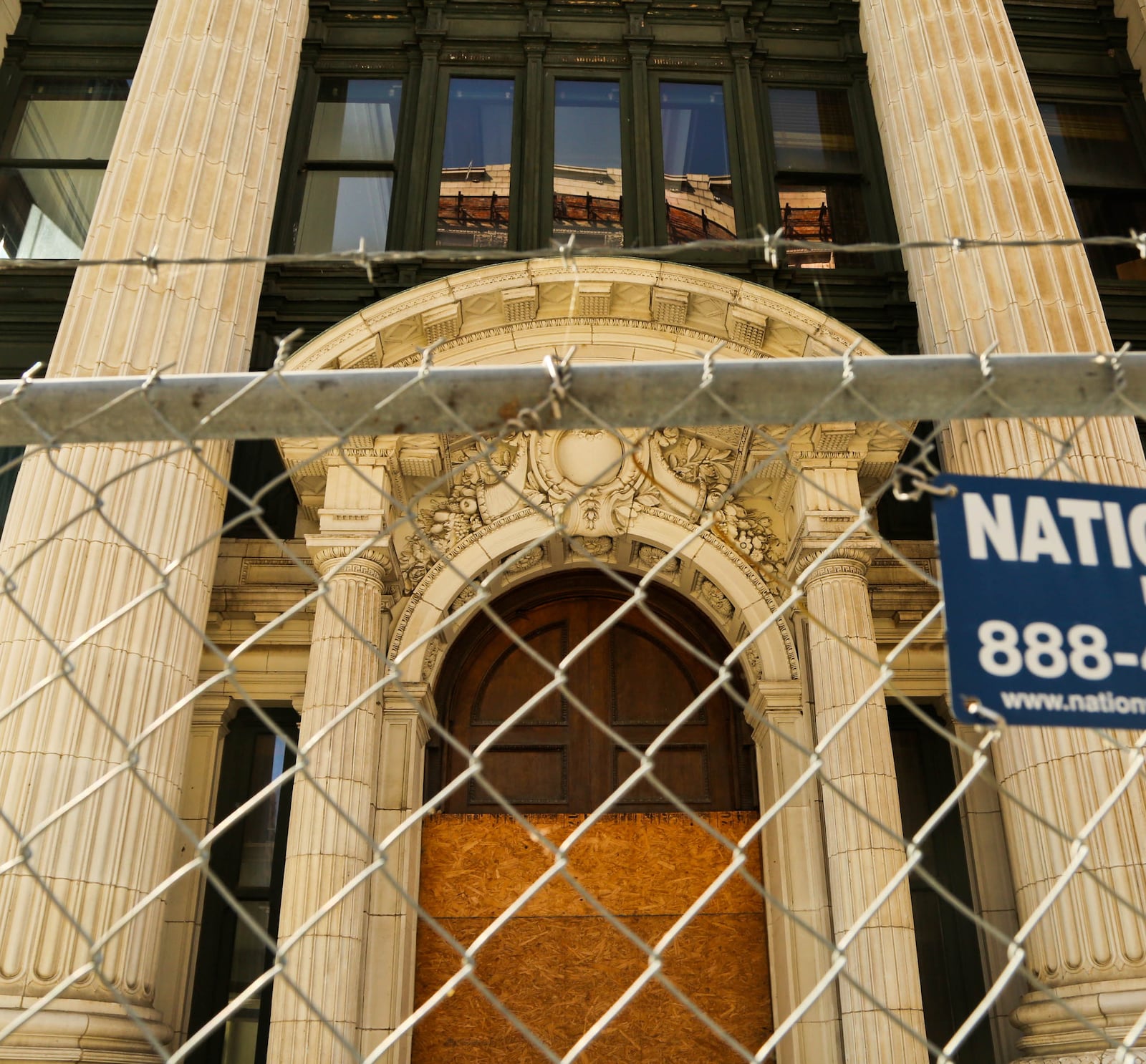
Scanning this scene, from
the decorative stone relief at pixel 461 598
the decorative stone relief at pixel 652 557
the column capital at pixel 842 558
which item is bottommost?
the column capital at pixel 842 558

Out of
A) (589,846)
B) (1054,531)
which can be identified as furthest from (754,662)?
(1054,531)

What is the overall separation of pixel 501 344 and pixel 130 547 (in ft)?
14.1

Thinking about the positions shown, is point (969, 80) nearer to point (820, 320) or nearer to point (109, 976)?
point (820, 320)

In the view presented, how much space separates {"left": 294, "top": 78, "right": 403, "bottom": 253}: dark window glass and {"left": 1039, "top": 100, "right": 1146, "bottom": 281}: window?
7.44 meters

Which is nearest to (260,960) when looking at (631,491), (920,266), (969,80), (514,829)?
(514,829)

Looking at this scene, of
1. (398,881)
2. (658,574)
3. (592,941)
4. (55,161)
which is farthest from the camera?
(55,161)

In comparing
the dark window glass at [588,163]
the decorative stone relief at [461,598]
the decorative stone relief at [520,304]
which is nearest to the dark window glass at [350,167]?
the dark window glass at [588,163]

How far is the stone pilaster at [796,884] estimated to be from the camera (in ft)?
25.1

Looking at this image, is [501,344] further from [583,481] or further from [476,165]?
[476,165]

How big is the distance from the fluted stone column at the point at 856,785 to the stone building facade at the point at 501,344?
3cm

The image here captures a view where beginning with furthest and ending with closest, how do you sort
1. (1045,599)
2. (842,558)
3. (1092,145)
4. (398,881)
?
1. (1092,145)
2. (842,558)
3. (398,881)
4. (1045,599)

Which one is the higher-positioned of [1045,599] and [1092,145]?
[1092,145]

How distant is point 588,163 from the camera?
11.7m

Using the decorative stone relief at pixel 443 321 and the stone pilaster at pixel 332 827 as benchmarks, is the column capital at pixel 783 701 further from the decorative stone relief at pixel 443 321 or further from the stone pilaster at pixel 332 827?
the decorative stone relief at pixel 443 321
